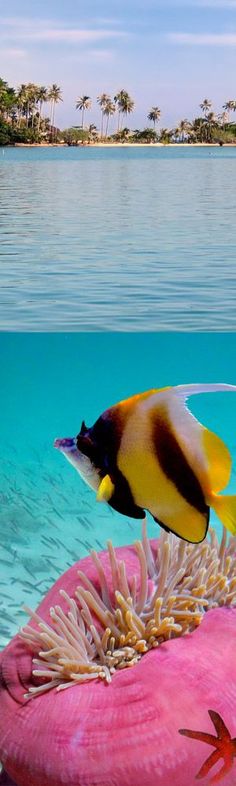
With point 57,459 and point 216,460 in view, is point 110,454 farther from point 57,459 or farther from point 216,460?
point 57,459

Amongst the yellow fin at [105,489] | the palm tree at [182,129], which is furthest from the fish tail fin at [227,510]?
the palm tree at [182,129]

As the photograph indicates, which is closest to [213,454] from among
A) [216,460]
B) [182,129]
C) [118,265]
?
[216,460]

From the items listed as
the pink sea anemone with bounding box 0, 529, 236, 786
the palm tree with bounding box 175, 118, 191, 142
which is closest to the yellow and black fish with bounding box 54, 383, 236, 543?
the pink sea anemone with bounding box 0, 529, 236, 786

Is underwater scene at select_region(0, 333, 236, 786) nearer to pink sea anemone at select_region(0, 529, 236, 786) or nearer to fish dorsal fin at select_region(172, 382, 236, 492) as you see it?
pink sea anemone at select_region(0, 529, 236, 786)

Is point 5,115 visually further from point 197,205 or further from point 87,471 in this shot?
point 87,471

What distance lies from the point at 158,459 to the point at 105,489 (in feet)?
0.36

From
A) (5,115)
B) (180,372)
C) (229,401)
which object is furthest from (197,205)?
(5,115)

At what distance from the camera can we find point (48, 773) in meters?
2.04

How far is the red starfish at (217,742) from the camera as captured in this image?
198 centimetres

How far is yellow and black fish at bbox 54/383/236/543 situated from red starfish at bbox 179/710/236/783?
2.28 feet

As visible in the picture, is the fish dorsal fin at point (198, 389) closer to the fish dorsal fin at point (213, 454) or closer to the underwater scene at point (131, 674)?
the fish dorsal fin at point (213, 454)

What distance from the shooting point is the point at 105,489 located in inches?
56.2

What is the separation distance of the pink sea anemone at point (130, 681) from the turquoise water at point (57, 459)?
85 cm

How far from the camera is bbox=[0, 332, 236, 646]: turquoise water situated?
333cm
